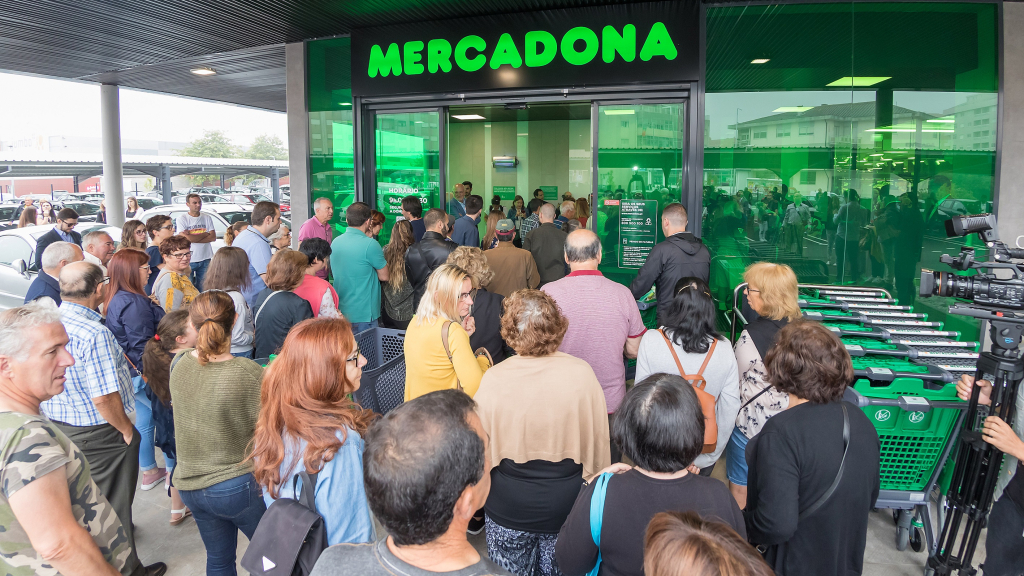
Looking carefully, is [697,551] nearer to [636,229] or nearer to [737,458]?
[737,458]

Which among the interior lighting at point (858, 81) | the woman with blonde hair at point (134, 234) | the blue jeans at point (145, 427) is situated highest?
the interior lighting at point (858, 81)

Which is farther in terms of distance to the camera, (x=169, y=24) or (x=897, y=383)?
(x=169, y=24)

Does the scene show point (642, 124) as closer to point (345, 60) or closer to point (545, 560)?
point (345, 60)

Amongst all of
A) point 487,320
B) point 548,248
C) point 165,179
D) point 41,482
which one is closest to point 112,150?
point 548,248

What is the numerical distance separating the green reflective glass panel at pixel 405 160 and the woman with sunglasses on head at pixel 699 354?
189 inches

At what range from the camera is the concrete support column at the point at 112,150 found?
1228 centimetres

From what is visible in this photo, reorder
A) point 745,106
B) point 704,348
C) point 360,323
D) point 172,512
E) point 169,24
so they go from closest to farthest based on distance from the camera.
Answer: point 704,348 → point 172,512 → point 360,323 → point 745,106 → point 169,24

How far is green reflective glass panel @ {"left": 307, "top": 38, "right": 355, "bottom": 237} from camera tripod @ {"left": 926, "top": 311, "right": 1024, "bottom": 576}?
700cm

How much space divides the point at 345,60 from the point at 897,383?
7418mm

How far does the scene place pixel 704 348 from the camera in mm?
2967

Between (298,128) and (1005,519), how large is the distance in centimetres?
850

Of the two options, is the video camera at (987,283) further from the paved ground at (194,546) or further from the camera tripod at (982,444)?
the paved ground at (194,546)

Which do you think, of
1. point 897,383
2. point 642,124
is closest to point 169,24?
point 642,124

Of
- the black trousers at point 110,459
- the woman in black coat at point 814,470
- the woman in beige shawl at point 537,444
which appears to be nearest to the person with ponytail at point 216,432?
the black trousers at point 110,459
